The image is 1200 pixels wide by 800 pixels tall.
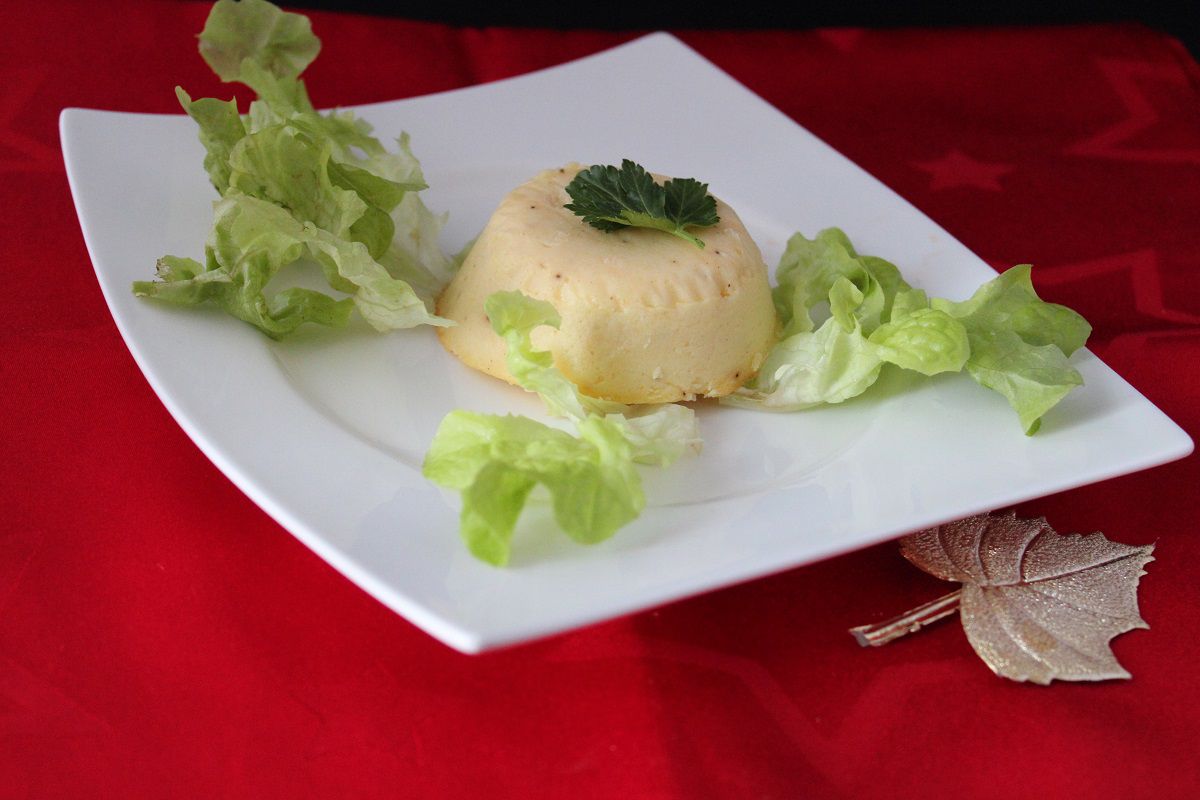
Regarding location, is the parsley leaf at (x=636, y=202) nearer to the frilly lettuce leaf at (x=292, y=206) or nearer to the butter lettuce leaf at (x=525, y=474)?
the frilly lettuce leaf at (x=292, y=206)

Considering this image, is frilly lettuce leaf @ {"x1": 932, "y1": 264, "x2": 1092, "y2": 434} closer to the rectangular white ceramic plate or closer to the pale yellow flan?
the rectangular white ceramic plate

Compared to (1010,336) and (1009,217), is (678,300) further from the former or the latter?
(1009,217)

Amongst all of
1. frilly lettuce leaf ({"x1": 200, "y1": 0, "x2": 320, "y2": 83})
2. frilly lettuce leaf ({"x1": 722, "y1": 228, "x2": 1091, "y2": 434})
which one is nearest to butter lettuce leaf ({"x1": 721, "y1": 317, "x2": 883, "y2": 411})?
frilly lettuce leaf ({"x1": 722, "y1": 228, "x2": 1091, "y2": 434})

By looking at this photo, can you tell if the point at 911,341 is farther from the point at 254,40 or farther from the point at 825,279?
the point at 254,40

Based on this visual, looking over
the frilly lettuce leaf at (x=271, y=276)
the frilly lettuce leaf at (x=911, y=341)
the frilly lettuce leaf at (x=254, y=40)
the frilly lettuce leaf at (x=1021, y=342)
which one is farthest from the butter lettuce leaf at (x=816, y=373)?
the frilly lettuce leaf at (x=254, y=40)

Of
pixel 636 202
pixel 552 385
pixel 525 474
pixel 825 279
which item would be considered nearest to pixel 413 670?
pixel 525 474

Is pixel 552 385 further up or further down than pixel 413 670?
further up
